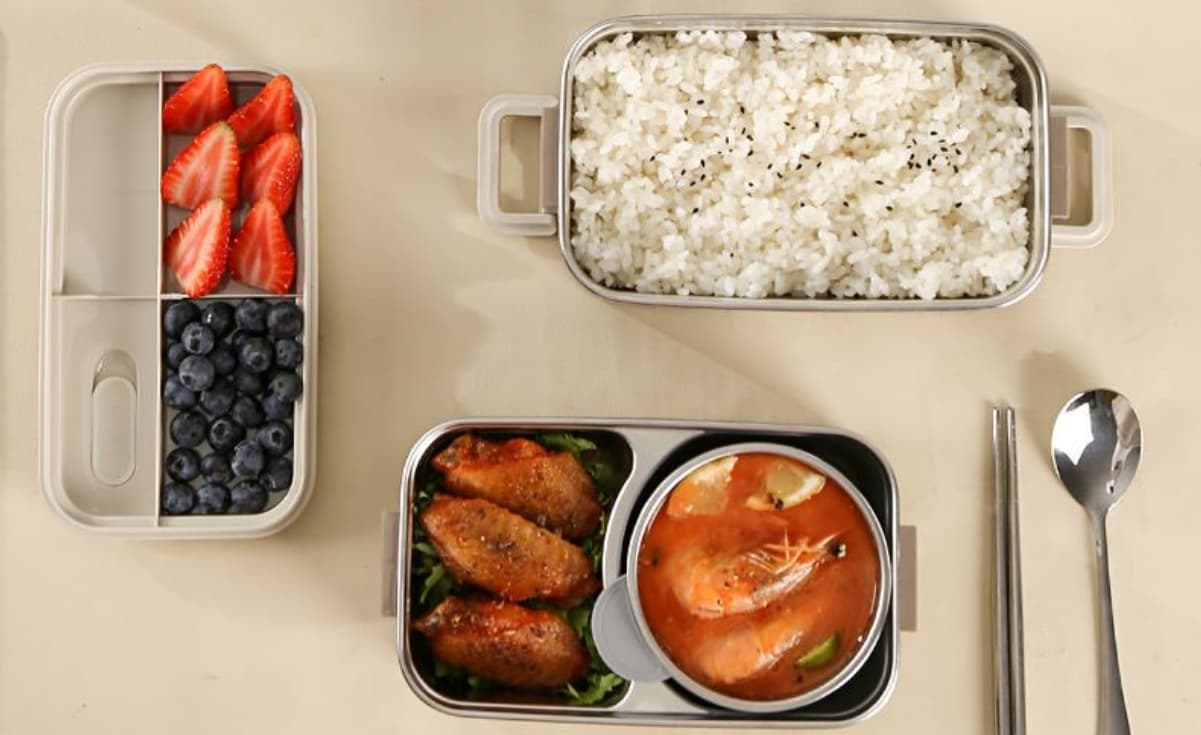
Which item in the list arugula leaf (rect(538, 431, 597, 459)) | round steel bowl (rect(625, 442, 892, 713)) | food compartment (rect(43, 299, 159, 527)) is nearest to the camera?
round steel bowl (rect(625, 442, 892, 713))

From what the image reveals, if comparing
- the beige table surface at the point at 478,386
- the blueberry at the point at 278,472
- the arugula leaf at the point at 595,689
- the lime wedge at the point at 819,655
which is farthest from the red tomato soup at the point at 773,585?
the blueberry at the point at 278,472

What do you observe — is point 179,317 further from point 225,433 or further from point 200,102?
point 200,102

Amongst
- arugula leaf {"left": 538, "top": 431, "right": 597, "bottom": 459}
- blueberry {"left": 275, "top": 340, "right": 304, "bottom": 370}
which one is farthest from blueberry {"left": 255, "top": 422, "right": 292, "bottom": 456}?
arugula leaf {"left": 538, "top": 431, "right": 597, "bottom": 459}

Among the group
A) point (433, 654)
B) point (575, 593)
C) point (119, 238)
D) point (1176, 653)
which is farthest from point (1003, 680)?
point (119, 238)

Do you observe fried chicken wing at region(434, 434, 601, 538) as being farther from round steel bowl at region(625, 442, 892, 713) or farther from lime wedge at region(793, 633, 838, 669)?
lime wedge at region(793, 633, 838, 669)

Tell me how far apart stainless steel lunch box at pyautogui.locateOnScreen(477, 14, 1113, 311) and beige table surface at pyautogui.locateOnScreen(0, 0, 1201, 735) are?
0.25ft

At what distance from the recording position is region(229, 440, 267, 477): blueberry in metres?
1.66

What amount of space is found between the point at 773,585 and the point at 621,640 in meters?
0.24

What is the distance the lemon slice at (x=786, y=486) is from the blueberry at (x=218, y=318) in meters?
0.88

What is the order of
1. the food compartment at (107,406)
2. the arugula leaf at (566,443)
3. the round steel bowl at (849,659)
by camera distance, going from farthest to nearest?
the food compartment at (107,406) < the arugula leaf at (566,443) < the round steel bowl at (849,659)

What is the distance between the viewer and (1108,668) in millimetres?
1705

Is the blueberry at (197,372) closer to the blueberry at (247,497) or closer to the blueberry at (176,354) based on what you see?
the blueberry at (176,354)

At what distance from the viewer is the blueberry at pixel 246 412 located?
5.46 ft

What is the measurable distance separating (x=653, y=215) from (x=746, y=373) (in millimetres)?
321
